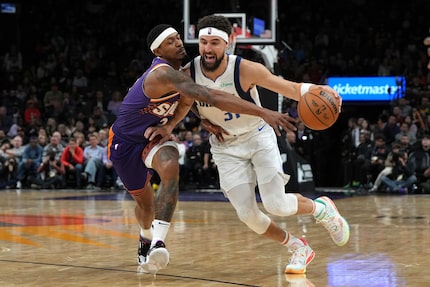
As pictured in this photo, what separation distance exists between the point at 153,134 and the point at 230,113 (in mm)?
606

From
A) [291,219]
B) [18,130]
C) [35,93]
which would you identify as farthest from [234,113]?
[35,93]

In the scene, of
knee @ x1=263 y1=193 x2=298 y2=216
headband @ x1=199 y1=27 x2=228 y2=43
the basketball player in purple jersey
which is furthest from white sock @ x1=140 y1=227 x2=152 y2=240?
headband @ x1=199 y1=27 x2=228 y2=43

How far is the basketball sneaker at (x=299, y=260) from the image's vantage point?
5.64 meters

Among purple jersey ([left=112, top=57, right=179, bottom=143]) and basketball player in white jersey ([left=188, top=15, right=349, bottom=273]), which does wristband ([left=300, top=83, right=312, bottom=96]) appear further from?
purple jersey ([left=112, top=57, right=179, bottom=143])

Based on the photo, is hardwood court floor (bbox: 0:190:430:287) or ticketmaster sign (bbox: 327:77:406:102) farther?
ticketmaster sign (bbox: 327:77:406:102)

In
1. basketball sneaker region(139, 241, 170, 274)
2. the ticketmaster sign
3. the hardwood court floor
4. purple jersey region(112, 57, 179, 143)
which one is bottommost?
the hardwood court floor

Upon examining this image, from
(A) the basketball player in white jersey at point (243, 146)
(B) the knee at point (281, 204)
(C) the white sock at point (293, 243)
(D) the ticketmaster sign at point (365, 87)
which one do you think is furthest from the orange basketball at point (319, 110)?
(D) the ticketmaster sign at point (365, 87)

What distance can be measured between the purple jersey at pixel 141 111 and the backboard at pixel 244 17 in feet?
25.2

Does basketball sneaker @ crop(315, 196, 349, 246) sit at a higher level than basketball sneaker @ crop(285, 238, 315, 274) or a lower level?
higher

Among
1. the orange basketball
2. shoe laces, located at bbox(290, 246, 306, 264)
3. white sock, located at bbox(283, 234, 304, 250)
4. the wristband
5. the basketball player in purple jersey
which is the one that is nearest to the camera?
the orange basketball

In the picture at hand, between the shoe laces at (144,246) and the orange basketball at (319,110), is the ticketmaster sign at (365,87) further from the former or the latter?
the orange basketball at (319,110)

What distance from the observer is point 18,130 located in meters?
18.7

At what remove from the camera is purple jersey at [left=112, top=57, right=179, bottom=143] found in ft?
19.6

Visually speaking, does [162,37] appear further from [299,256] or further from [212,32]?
[299,256]
